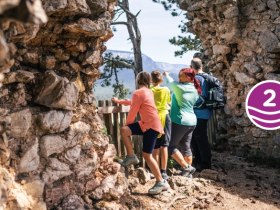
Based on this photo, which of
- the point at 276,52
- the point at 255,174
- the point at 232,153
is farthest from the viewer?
the point at 232,153

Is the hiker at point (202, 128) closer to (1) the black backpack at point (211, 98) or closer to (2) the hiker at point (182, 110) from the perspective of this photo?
(1) the black backpack at point (211, 98)

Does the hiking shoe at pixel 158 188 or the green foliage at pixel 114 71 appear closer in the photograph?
the hiking shoe at pixel 158 188

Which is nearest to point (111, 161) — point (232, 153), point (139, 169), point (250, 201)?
point (139, 169)

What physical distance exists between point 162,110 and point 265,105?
13.8ft

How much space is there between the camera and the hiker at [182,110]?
21.3 feet

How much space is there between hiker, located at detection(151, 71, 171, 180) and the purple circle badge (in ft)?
13.1

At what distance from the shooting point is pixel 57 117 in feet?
15.5

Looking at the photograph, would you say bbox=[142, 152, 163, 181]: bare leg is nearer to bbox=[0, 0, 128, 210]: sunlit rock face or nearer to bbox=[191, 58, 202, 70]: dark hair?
bbox=[0, 0, 128, 210]: sunlit rock face

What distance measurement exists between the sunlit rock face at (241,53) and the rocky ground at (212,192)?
2.05m

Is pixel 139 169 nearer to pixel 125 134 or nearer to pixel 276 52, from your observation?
pixel 125 134

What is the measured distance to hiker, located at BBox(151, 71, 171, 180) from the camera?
6031 mm

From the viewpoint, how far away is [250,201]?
6344 mm

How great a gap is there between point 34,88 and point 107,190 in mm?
1745

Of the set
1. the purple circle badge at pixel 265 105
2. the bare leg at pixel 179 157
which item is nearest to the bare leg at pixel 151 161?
the bare leg at pixel 179 157
